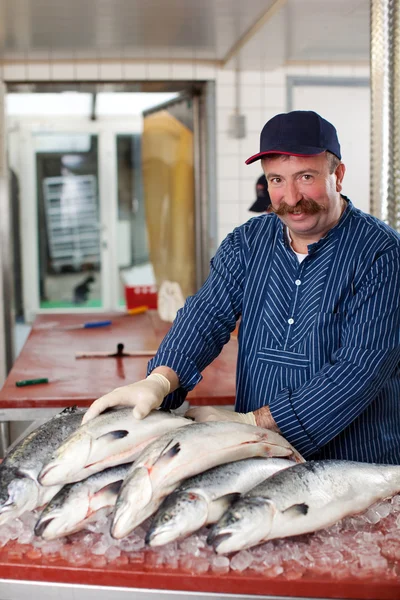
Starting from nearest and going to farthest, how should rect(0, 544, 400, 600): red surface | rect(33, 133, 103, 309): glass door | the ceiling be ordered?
rect(0, 544, 400, 600): red surface < the ceiling < rect(33, 133, 103, 309): glass door

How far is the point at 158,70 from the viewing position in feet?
19.0

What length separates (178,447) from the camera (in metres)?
1.47

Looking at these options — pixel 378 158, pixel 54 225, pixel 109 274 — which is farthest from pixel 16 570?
Result: pixel 54 225

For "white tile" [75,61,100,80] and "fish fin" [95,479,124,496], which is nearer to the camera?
"fish fin" [95,479,124,496]

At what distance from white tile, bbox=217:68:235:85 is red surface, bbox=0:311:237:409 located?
208cm

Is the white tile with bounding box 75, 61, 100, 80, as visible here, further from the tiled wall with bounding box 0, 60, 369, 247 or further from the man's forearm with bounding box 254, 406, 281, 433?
the man's forearm with bounding box 254, 406, 281, 433

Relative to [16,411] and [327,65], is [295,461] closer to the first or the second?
[16,411]

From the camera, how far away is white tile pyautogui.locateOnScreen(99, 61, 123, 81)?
5.69 m

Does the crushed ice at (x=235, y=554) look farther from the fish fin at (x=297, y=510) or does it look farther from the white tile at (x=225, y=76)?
the white tile at (x=225, y=76)

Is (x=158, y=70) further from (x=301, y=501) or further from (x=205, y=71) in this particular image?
(x=301, y=501)

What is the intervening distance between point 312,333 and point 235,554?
0.92 m

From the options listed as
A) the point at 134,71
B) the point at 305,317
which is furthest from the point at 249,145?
the point at 305,317

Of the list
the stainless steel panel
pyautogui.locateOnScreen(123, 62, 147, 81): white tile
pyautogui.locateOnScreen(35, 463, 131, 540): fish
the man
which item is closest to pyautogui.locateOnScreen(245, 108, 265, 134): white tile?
pyautogui.locateOnScreen(123, 62, 147, 81): white tile

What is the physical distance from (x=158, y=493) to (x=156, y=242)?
16.4 feet
